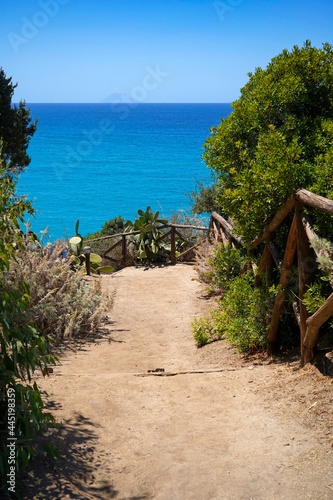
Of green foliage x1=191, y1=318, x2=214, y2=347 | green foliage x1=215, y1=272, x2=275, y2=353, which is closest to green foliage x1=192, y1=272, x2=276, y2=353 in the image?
green foliage x1=215, y1=272, x2=275, y2=353

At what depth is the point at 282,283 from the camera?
16.0 feet

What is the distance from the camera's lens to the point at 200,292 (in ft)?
32.0

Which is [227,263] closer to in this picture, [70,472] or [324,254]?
[324,254]

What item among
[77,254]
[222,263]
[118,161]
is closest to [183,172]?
[118,161]

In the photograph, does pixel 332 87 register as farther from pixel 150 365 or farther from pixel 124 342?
pixel 124 342

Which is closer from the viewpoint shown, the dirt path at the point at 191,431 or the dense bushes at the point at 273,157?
the dirt path at the point at 191,431

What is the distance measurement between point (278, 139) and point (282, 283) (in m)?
1.46

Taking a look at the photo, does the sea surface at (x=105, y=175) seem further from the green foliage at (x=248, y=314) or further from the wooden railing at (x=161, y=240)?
the green foliage at (x=248, y=314)

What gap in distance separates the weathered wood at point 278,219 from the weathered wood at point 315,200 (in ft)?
0.50

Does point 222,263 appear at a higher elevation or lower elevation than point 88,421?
higher

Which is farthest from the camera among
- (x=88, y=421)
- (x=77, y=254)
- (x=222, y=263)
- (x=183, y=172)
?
(x=183, y=172)

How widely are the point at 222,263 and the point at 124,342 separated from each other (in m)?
2.09

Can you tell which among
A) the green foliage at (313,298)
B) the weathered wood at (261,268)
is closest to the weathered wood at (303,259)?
the green foliage at (313,298)

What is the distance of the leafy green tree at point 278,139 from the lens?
4.53 metres
